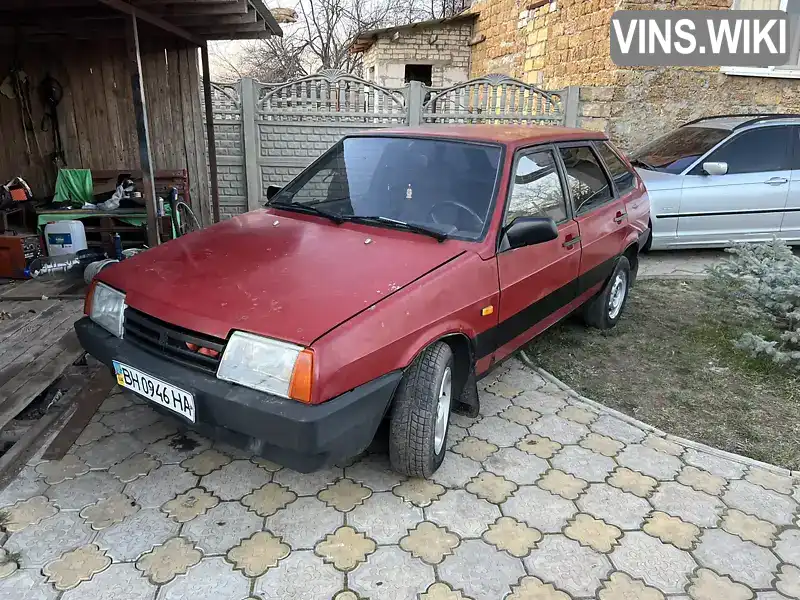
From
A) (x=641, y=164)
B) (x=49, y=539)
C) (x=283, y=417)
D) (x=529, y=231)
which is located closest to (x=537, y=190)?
(x=529, y=231)

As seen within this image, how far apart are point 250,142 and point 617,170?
5721 millimetres

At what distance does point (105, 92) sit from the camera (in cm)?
688

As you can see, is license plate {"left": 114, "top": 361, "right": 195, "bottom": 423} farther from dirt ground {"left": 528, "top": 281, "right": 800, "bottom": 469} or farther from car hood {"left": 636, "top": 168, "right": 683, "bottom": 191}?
car hood {"left": 636, "top": 168, "right": 683, "bottom": 191}

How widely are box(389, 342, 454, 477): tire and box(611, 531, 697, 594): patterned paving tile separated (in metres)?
0.93

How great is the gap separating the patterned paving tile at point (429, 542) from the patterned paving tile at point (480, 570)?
4 centimetres

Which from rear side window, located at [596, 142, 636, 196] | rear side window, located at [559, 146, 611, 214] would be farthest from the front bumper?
rear side window, located at [596, 142, 636, 196]

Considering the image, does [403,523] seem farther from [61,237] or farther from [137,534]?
[61,237]

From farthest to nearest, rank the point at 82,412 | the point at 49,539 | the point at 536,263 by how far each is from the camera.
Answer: the point at 536,263 → the point at 82,412 → the point at 49,539

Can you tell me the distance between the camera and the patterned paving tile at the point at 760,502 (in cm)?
276

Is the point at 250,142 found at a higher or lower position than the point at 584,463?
higher

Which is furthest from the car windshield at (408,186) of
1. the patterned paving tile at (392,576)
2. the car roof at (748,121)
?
the car roof at (748,121)

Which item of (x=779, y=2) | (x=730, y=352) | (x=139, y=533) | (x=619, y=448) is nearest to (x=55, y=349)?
(x=139, y=533)

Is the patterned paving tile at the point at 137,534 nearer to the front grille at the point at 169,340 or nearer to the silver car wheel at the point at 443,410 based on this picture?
the front grille at the point at 169,340

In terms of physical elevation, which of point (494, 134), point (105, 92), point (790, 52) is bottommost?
point (494, 134)
